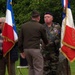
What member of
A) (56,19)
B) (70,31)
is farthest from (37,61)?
(56,19)

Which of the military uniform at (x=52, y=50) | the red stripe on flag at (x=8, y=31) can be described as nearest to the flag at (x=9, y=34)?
the red stripe on flag at (x=8, y=31)

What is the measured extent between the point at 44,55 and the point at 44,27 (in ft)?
2.81

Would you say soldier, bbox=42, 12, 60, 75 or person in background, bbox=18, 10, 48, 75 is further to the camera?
soldier, bbox=42, 12, 60, 75

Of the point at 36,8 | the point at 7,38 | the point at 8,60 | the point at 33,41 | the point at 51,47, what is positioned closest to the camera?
the point at 33,41

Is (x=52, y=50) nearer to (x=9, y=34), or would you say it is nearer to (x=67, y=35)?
(x=67, y=35)

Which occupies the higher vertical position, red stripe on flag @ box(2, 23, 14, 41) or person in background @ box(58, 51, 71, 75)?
red stripe on flag @ box(2, 23, 14, 41)

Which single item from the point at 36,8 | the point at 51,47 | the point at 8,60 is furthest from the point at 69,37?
the point at 36,8

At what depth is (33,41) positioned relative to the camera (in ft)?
32.9

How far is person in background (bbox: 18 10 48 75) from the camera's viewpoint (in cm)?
1002

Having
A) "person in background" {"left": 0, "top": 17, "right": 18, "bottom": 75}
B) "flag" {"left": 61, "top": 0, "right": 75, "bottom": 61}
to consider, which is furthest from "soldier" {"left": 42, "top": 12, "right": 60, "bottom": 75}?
"person in background" {"left": 0, "top": 17, "right": 18, "bottom": 75}

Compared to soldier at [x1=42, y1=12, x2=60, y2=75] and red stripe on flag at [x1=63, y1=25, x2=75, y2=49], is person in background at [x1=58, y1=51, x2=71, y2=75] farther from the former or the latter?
red stripe on flag at [x1=63, y1=25, x2=75, y2=49]

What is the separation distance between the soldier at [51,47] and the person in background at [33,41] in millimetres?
807

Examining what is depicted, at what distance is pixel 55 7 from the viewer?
1240 inches

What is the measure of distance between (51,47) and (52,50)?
0.10 m
